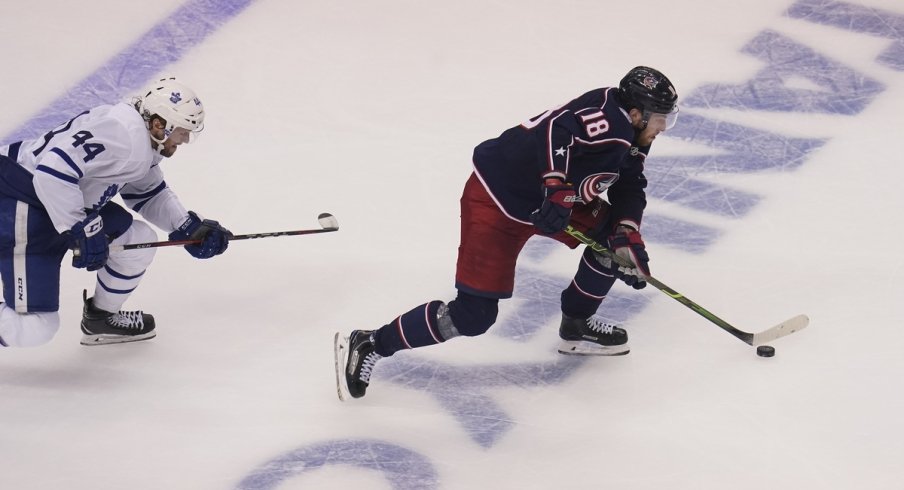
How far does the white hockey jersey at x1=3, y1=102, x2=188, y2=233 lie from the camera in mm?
4613

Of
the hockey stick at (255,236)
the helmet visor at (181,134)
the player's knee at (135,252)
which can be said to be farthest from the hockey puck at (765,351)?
the player's knee at (135,252)

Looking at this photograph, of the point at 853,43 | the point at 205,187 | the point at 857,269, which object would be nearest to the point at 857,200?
the point at 857,269

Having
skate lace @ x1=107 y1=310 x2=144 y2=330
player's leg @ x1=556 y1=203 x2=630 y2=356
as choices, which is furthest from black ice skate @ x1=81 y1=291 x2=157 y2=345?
player's leg @ x1=556 y1=203 x2=630 y2=356

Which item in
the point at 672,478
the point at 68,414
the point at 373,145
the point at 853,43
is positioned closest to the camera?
the point at 672,478

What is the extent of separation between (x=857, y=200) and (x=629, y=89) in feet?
5.87

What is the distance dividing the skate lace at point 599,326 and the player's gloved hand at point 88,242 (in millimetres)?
1716

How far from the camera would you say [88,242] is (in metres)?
4.74

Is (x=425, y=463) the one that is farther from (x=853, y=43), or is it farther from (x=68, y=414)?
(x=853, y=43)

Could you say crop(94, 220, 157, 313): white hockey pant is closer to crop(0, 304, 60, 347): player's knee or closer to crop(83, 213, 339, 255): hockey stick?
crop(83, 213, 339, 255): hockey stick

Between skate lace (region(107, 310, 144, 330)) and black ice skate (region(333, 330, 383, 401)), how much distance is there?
0.81m

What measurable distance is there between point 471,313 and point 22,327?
152 cm

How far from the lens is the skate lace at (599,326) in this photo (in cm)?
511

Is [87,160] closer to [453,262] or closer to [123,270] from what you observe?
[123,270]

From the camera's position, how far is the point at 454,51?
716 centimetres
